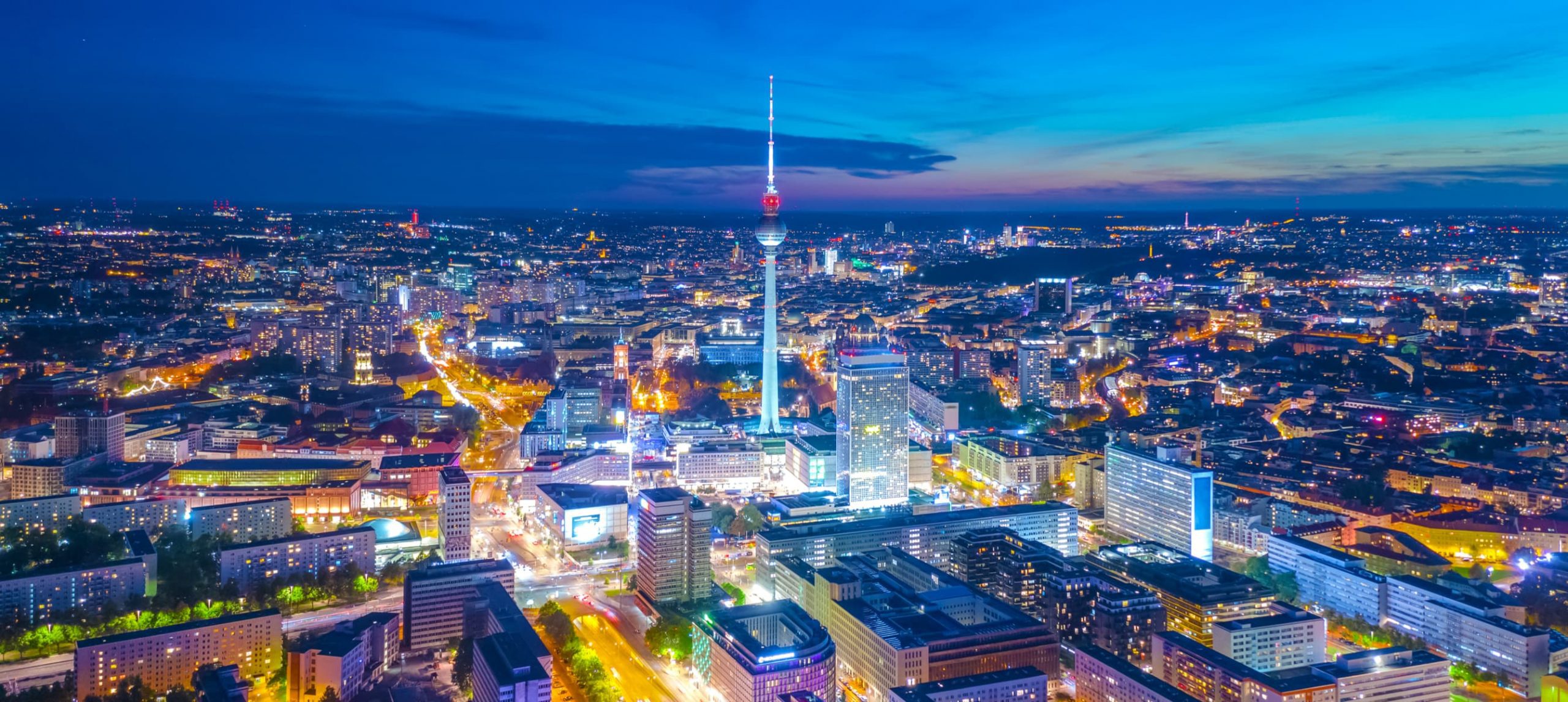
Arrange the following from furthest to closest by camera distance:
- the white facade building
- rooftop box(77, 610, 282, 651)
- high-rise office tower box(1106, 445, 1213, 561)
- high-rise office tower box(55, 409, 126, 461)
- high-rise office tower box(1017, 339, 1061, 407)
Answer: high-rise office tower box(1017, 339, 1061, 407)
high-rise office tower box(55, 409, 126, 461)
high-rise office tower box(1106, 445, 1213, 561)
the white facade building
rooftop box(77, 610, 282, 651)

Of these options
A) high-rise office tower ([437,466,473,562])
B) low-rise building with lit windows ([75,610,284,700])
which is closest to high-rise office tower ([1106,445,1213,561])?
high-rise office tower ([437,466,473,562])

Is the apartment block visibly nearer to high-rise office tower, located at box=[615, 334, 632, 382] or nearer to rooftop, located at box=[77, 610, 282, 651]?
rooftop, located at box=[77, 610, 282, 651]

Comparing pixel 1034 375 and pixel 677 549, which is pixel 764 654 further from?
pixel 1034 375

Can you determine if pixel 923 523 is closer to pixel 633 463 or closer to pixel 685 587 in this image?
pixel 685 587

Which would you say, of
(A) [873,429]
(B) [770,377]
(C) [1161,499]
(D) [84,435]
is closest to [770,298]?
(B) [770,377]

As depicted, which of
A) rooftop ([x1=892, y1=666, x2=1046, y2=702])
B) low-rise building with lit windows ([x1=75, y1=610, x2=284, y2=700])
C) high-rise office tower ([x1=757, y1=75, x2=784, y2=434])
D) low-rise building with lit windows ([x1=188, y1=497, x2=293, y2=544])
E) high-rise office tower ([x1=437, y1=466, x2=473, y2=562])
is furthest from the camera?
high-rise office tower ([x1=757, y1=75, x2=784, y2=434])

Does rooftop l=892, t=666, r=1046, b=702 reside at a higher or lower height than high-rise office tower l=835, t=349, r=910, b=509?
lower
